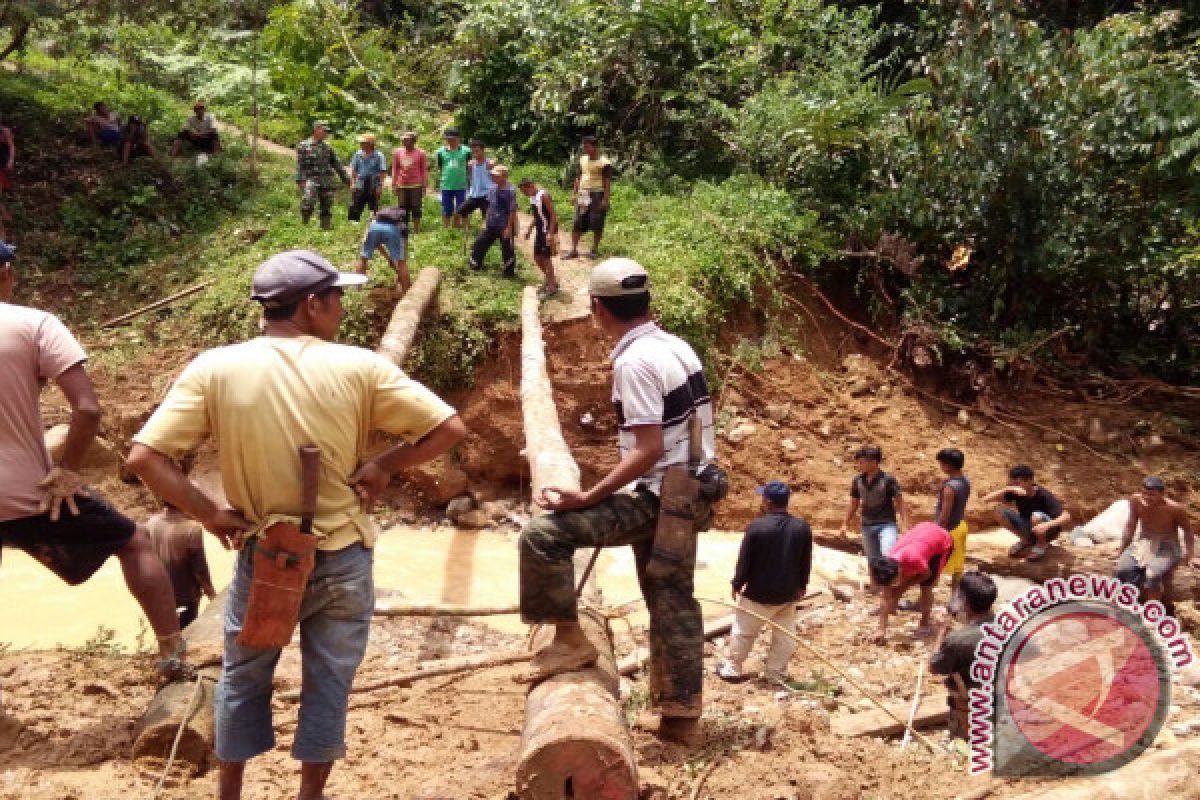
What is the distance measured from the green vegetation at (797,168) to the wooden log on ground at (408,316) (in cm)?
45

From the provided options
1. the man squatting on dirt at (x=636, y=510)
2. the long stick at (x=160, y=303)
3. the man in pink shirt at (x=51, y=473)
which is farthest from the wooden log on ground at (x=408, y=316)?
the man squatting on dirt at (x=636, y=510)

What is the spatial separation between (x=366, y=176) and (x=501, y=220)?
7.96 ft

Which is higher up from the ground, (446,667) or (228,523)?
(228,523)

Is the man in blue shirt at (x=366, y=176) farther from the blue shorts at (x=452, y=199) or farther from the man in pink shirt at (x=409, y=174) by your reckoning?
the blue shorts at (x=452, y=199)

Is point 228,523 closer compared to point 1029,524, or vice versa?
point 228,523

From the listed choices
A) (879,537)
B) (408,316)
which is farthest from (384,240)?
(879,537)

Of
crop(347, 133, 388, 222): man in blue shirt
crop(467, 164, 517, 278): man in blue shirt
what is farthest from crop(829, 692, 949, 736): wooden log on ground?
crop(347, 133, 388, 222): man in blue shirt

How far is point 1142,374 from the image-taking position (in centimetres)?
1223

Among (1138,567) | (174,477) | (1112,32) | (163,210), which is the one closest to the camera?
(174,477)

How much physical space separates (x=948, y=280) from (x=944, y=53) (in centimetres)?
275

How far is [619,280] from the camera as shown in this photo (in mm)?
4043

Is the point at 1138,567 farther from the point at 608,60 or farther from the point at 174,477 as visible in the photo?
the point at 608,60

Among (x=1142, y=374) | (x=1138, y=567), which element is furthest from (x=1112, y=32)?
(x=1138, y=567)

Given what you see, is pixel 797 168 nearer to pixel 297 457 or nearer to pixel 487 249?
pixel 487 249
